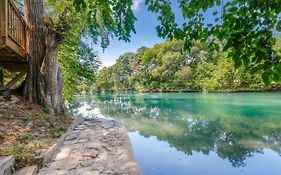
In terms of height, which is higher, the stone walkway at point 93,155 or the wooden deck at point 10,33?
the wooden deck at point 10,33

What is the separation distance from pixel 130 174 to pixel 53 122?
344cm

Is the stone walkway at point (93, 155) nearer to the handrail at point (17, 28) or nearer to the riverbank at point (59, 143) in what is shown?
the riverbank at point (59, 143)

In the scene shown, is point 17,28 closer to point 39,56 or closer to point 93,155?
point 39,56

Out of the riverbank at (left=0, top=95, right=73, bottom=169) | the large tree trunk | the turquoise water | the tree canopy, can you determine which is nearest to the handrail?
the large tree trunk

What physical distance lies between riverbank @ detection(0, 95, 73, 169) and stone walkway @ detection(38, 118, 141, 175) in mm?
226

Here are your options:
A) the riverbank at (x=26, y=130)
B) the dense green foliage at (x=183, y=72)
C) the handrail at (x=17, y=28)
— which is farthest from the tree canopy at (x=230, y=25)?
the dense green foliage at (x=183, y=72)

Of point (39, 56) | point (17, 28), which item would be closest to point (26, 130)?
point (17, 28)

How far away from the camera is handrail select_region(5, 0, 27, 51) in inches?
195

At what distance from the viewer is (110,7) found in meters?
2.47

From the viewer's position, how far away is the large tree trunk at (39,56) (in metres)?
7.11

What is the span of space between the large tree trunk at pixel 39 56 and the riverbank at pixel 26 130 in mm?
378

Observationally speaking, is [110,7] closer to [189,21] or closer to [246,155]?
[189,21]

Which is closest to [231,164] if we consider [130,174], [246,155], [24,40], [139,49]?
[246,155]

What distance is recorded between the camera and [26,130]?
5.00m
